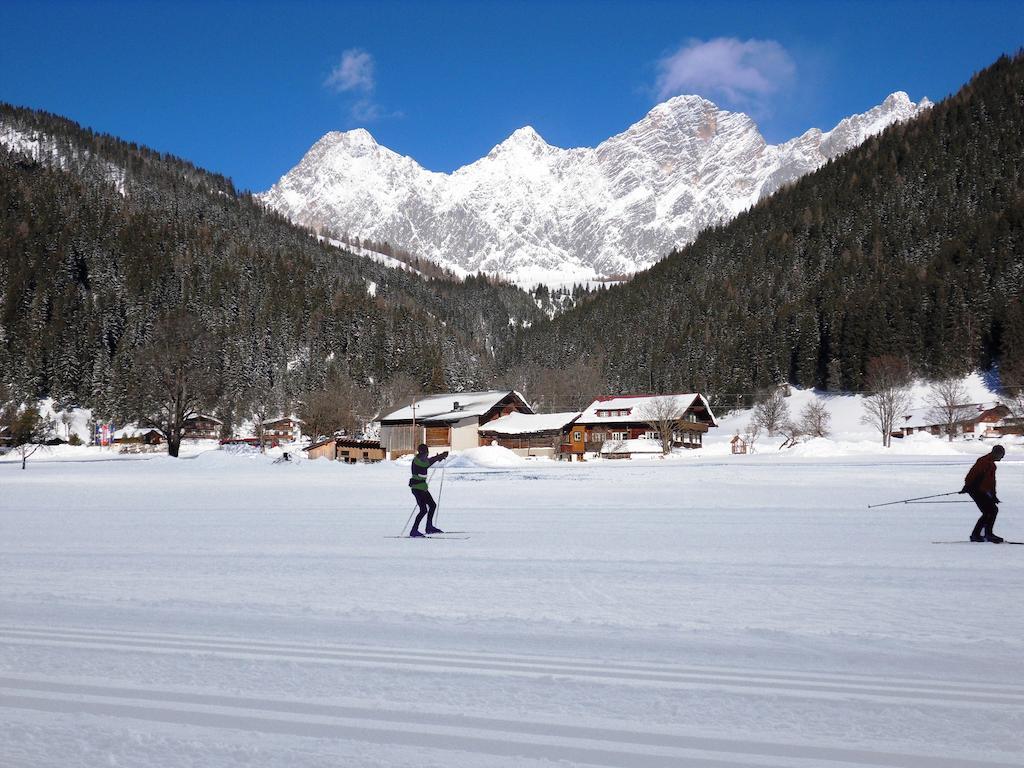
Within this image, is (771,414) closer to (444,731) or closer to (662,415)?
(662,415)

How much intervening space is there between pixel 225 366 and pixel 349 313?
124 feet

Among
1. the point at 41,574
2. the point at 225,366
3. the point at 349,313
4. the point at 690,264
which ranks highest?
the point at 690,264

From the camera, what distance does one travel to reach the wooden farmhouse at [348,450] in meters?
72.4

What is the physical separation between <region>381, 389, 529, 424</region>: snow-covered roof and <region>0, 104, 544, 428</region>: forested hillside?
35.3 m

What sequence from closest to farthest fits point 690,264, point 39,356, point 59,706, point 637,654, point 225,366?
point 59,706 < point 637,654 < point 39,356 < point 225,366 < point 690,264

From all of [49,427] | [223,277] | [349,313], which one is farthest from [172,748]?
[223,277]

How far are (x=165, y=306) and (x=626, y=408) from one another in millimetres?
111766

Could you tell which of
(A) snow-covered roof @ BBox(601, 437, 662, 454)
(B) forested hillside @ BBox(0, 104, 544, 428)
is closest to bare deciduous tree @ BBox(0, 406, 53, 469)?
(B) forested hillside @ BBox(0, 104, 544, 428)

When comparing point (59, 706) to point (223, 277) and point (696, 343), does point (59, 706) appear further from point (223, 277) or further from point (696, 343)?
point (223, 277)

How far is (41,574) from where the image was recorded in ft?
32.0

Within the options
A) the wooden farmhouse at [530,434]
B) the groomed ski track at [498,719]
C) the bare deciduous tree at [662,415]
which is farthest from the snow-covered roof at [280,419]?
the groomed ski track at [498,719]

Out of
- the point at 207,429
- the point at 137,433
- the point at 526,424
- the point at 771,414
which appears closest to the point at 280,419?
the point at 207,429

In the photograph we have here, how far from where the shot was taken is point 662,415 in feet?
240

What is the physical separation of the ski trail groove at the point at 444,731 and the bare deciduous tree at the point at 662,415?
65608 millimetres
